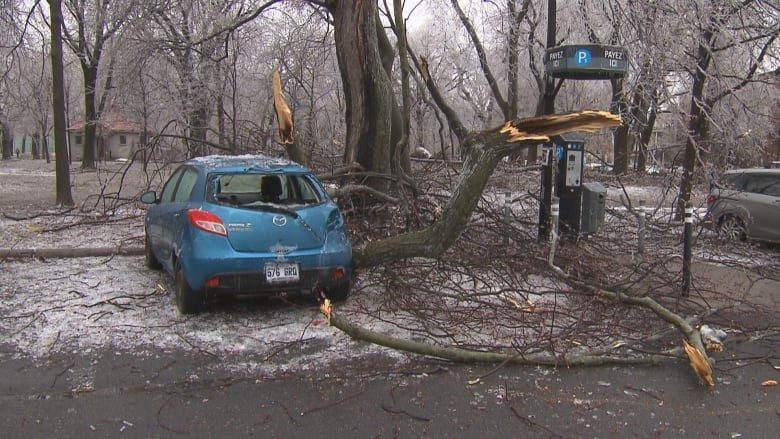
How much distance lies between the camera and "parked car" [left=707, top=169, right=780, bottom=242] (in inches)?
438

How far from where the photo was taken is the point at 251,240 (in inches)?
234

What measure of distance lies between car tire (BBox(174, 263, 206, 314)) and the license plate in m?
0.65

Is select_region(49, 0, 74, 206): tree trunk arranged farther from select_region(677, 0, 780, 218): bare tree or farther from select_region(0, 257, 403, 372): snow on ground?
select_region(677, 0, 780, 218): bare tree

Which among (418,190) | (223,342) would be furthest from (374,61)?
(223,342)

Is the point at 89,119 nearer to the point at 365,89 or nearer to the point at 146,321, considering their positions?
the point at 365,89

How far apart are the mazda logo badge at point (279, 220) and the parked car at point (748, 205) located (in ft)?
27.0

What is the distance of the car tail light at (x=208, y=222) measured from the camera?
5.91 m

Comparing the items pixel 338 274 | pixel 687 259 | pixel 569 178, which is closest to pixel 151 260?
pixel 338 274

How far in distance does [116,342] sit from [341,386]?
7.29ft

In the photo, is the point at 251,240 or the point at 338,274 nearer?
the point at 251,240

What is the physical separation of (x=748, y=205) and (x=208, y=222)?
10030 mm

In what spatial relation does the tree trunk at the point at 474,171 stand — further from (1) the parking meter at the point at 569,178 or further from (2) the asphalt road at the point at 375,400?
(1) the parking meter at the point at 569,178

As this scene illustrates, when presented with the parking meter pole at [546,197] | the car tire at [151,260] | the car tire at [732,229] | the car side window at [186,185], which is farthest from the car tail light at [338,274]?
the car tire at [732,229]

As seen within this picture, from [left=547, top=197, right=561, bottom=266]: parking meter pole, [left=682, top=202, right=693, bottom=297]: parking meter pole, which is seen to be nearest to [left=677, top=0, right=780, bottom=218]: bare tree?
[left=682, top=202, right=693, bottom=297]: parking meter pole
